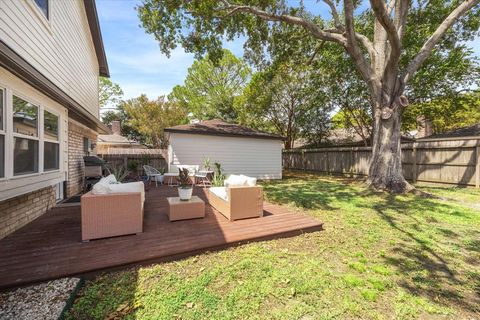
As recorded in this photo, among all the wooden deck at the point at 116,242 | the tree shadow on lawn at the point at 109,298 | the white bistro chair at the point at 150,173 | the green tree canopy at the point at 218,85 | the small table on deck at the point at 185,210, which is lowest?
the tree shadow on lawn at the point at 109,298

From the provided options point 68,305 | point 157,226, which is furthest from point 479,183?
point 68,305

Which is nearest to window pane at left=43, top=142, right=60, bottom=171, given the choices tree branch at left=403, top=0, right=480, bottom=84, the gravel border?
the gravel border

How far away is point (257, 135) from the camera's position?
1237 centimetres

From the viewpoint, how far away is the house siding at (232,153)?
36.4 ft

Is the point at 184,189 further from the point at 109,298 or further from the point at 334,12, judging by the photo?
the point at 334,12

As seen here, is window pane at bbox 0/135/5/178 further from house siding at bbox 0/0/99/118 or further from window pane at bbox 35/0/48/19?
window pane at bbox 35/0/48/19

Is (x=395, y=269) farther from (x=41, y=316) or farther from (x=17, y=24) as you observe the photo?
(x=17, y=24)

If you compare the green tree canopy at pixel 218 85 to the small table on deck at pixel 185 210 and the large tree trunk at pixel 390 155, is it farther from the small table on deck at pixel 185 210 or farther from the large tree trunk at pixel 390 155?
the small table on deck at pixel 185 210

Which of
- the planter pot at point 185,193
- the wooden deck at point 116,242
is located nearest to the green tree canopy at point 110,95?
the wooden deck at point 116,242

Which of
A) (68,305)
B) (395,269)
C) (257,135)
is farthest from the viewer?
(257,135)

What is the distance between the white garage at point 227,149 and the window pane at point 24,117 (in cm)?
653

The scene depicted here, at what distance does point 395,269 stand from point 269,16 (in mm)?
8684

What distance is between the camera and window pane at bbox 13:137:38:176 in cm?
374

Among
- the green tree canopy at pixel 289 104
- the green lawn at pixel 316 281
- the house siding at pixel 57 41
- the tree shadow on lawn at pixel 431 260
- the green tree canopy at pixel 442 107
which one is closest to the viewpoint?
the green lawn at pixel 316 281
